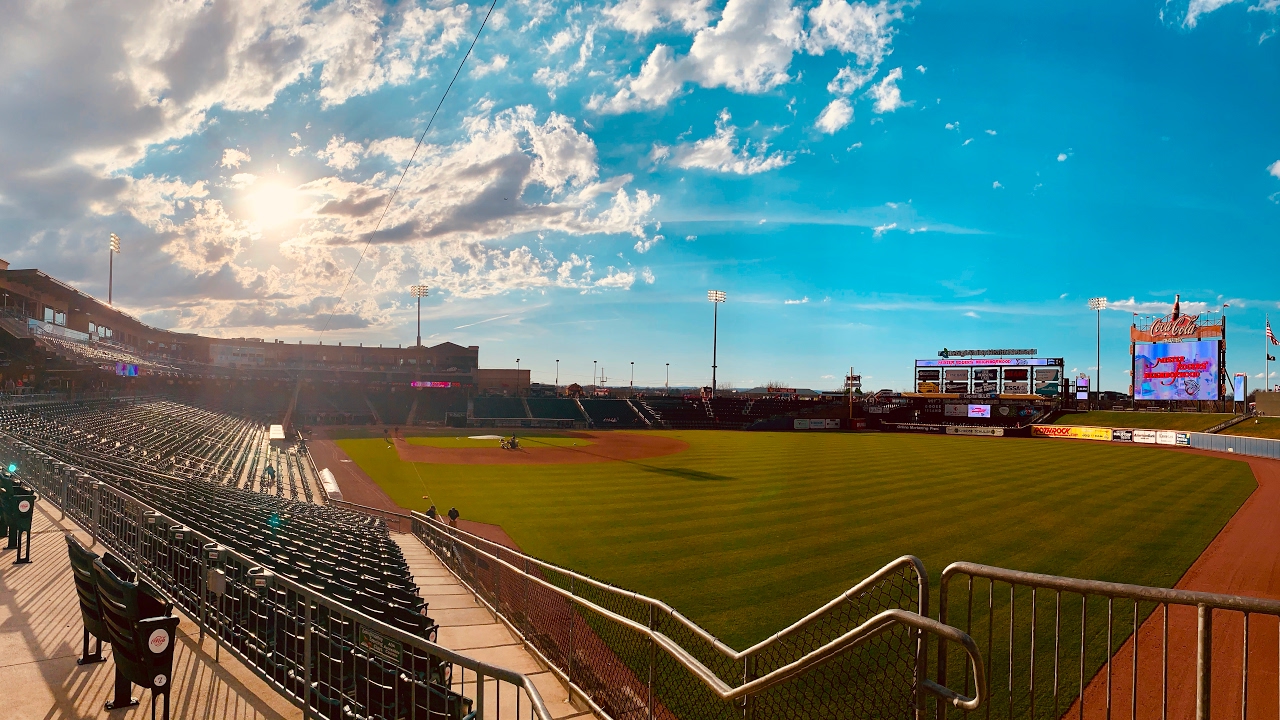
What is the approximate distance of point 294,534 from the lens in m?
9.60

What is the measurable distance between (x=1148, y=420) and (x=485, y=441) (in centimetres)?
6183

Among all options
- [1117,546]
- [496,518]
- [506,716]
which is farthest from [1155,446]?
[506,716]

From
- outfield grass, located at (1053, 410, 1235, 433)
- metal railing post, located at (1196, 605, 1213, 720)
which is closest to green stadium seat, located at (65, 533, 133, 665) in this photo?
metal railing post, located at (1196, 605, 1213, 720)

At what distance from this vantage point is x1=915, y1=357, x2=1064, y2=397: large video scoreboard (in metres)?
75.3

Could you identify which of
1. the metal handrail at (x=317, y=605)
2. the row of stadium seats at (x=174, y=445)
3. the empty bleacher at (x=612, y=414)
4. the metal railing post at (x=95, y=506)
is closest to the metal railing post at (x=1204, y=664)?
the metal handrail at (x=317, y=605)

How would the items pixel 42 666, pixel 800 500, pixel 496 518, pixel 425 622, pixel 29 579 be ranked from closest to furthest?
pixel 42 666 < pixel 425 622 < pixel 29 579 < pixel 496 518 < pixel 800 500

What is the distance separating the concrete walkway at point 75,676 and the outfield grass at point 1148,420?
68.6 metres

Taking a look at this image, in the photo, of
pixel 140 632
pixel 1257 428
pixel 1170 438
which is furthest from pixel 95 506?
pixel 1257 428

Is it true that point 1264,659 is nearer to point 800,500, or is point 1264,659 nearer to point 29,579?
point 800,500

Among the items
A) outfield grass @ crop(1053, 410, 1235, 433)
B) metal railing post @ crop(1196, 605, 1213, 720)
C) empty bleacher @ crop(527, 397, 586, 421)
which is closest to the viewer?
metal railing post @ crop(1196, 605, 1213, 720)

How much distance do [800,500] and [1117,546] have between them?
9165mm

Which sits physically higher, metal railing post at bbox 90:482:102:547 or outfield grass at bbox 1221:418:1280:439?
metal railing post at bbox 90:482:102:547

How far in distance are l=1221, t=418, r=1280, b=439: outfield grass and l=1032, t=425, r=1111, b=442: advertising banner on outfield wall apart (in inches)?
316

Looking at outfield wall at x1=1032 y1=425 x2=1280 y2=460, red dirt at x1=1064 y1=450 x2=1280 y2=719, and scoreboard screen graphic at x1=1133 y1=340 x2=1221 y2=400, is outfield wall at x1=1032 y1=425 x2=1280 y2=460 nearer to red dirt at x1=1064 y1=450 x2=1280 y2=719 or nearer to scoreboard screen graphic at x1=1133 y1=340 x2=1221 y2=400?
scoreboard screen graphic at x1=1133 y1=340 x2=1221 y2=400
